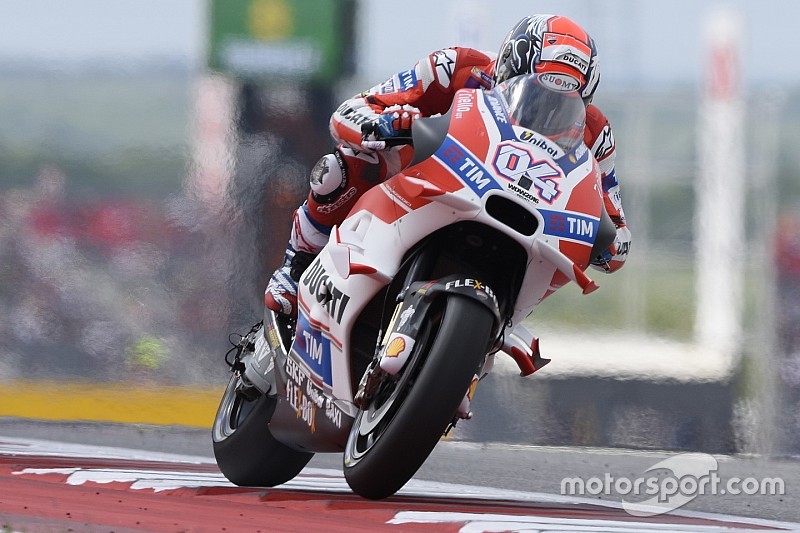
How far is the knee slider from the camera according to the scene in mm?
4379

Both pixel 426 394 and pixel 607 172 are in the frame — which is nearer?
pixel 426 394

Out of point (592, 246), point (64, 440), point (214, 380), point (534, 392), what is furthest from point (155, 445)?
point (592, 246)

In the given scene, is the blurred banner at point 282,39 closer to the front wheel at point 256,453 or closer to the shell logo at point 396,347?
the front wheel at point 256,453

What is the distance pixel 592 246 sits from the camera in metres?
3.64

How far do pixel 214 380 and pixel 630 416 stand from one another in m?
2.46

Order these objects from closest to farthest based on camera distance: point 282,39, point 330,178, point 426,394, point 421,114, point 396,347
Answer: point 426,394 → point 396,347 → point 421,114 → point 330,178 → point 282,39

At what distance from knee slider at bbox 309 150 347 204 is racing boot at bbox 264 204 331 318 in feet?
0.49

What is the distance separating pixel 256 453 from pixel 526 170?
1.65 m

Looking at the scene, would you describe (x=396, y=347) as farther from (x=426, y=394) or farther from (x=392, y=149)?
(x=392, y=149)

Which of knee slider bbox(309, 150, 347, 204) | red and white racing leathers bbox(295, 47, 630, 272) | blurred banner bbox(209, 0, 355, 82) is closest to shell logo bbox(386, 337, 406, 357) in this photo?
red and white racing leathers bbox(295, 47, 630, 272)

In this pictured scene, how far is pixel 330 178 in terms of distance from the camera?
14.4ft

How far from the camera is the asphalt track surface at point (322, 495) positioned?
10.6 ft

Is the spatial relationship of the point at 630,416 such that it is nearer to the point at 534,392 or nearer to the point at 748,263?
the point at 534,392

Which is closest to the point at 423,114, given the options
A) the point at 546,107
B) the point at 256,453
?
the point at 546,107
